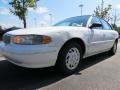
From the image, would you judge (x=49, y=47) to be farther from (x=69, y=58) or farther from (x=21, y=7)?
(x=21, y=7)

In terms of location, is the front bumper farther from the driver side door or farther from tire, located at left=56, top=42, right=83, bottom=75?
the driver side door

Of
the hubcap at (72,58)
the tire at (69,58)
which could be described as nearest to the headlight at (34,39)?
the tire at (69,58)

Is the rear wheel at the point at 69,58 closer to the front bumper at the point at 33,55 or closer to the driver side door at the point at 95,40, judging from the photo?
the front bumper at the point at 33,55

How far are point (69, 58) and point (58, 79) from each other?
539 mm

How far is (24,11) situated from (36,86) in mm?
20281

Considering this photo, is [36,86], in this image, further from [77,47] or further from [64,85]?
[77,47]

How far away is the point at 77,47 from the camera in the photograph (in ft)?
14.6

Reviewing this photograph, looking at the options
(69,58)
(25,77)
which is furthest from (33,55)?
(69,58)

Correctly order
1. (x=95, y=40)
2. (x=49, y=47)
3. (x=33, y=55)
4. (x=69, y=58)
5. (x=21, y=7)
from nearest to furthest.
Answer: (x=33, y=55), (x=49, y=47), (x=69, y=58), (x=95, y=40), (x=21, y=7)

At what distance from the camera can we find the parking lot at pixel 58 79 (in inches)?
139

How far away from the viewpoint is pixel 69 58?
4.27 metres

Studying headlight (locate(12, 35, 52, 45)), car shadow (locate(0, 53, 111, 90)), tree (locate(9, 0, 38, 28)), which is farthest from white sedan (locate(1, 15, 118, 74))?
tree (locate(9, 0, 38, 28))

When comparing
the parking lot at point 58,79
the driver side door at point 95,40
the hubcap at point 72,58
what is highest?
the driver side door at point 95,40

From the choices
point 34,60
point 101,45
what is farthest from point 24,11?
point 34,60
